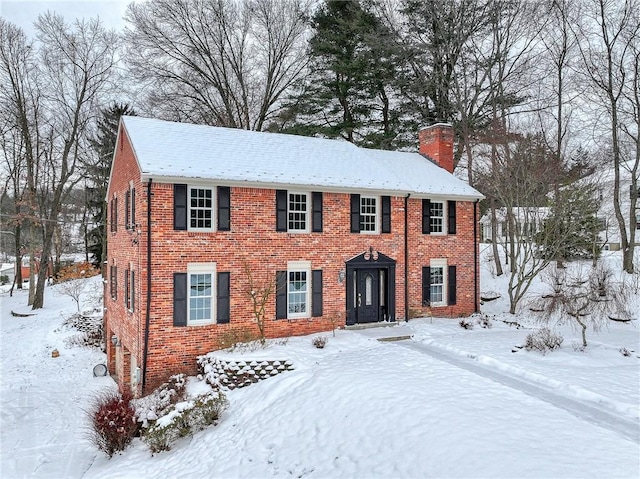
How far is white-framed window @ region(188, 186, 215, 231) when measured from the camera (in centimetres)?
1338

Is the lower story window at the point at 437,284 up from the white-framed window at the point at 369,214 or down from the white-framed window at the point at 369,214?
down

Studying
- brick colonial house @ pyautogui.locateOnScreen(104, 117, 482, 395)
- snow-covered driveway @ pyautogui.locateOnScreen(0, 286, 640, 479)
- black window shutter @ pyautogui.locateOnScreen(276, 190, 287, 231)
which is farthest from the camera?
black window shutter @ pyautogui.locateOnScreen(276, 190, 287, 231)

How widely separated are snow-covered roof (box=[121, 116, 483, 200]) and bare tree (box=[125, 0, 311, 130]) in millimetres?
13858

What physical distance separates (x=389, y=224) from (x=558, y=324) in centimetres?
733

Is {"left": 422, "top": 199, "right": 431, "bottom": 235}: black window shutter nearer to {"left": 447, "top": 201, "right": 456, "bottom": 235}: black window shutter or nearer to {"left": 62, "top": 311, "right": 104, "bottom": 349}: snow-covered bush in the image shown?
{"left": 447, "top": 201, "right": 456, "bottom": 235}: black window shutter

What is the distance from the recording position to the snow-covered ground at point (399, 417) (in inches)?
269

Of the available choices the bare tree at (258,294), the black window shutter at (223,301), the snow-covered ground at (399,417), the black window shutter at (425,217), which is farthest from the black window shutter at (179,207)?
the black window shutter at (425,217)

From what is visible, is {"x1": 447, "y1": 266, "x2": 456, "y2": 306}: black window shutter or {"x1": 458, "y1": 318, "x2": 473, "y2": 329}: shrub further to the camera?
{"x1": 447, "y1": 266, "x2": 456, "y2": 306}: black window shutter

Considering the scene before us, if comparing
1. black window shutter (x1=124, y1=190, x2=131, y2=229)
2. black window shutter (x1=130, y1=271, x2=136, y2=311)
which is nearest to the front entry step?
black window shutter (x1=130, y1=271, x2=136, y2=311)

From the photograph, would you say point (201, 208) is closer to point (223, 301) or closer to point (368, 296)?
point (223, 301)

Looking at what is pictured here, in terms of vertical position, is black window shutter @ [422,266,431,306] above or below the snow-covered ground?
above

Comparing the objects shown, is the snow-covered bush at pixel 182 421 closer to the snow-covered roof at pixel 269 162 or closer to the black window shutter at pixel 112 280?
the snow-covered roof at pixel 269 162

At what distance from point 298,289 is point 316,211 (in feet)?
9.14

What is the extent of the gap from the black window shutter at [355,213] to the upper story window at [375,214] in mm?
194
